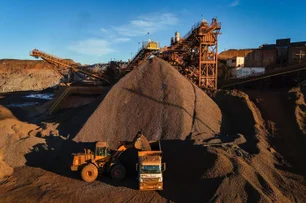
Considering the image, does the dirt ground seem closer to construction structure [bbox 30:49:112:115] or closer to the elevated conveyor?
the elevated conveyor

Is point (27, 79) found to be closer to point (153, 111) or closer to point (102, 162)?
point (153, 111)

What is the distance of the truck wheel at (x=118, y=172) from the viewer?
12781 millimetres

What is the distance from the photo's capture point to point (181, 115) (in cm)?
1747

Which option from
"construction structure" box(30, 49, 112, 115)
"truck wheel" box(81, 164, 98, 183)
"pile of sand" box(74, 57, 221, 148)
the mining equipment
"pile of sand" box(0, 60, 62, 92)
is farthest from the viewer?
"pile of sand" box(0, 60, 62, 92)

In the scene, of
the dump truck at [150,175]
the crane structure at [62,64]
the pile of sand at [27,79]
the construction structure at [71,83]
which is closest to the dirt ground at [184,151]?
the dump truck at [150,175]

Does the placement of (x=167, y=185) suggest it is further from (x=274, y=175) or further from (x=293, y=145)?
(x=293, y=145)

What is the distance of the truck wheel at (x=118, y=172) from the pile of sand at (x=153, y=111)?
3565 mm

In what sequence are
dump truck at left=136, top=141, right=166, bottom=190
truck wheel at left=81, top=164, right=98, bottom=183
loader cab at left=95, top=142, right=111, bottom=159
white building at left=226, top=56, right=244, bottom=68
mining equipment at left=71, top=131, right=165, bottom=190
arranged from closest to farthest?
dump truck at left=136, top=141, right=166, bottom=190 → mining equipment at left=71, top=131, right=165, bottom=190 → truck wheel at left=81, top=164, right=98, bottom=183 → loader cab at left=95, top=142, right=111, bottom=159 → white building at left=226, top=56, right=244, bottom=68

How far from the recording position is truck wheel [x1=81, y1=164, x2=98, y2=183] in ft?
41.7

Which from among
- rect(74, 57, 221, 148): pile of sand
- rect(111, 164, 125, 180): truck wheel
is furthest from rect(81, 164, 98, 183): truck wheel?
rect(74, 57, 221, 148): pile of sand

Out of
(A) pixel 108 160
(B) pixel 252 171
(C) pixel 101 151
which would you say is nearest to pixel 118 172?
(A) pixel 108 160

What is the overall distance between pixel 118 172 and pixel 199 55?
16.6 metres

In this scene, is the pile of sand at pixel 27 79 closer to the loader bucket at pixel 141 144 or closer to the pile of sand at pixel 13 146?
the pile of sand at pixel 13 146

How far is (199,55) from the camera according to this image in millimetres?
25766
